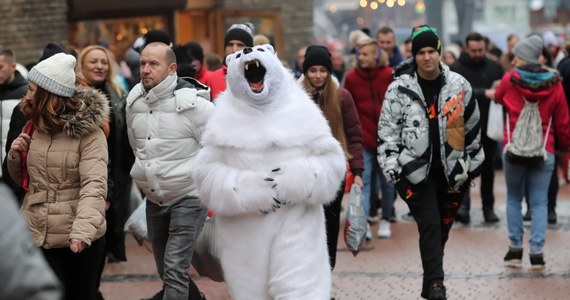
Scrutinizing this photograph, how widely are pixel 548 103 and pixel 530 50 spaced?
49 centimetres

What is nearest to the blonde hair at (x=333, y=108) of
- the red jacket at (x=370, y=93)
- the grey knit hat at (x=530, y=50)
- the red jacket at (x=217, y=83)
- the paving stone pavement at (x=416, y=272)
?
the red jacket at (x=217, y=83)

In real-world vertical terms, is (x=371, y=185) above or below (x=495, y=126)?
below

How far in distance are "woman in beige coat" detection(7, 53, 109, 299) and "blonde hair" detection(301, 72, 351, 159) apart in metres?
2.69

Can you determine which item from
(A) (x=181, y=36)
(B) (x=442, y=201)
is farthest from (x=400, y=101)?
(A) (x=181, y=36)

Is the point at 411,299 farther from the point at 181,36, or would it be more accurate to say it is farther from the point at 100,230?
the point at 181,36

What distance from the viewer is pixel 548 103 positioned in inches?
402

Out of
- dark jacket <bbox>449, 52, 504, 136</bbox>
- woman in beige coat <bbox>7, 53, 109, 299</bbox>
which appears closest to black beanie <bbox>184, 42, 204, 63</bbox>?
woman in beige coat <bbox>7, 53, 109, 299</bbox>

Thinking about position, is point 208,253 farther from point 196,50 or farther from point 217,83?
point 196,50

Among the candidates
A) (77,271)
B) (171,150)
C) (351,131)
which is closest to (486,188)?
(351,131)

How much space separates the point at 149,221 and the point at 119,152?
167 cm

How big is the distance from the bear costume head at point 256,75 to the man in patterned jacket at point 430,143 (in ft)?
6.41

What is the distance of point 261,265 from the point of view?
6.55 meters

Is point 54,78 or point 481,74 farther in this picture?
point 481,74

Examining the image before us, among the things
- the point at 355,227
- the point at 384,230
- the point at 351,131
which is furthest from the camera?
the point at 384,230
